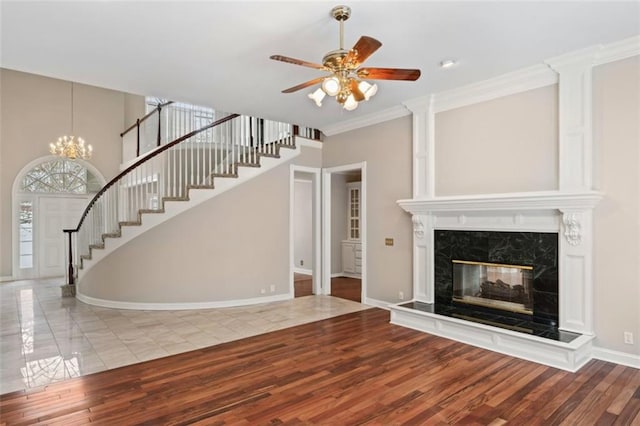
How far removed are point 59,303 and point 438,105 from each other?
689cm

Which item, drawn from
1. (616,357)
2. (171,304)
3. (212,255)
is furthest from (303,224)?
(616,357)

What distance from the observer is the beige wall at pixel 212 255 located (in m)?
5.70

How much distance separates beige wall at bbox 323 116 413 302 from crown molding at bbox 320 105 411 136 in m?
0.07

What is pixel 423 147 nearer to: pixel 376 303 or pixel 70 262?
pixel 376 303

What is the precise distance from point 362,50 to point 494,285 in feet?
11.1

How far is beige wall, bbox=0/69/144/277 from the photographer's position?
27.4ft

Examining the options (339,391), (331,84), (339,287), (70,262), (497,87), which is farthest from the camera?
(339,287)

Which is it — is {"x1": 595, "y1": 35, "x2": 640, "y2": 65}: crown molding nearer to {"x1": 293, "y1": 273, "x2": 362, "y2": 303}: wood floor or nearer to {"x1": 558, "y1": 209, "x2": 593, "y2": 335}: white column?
{"x1": 558, "y1": 209, "x2": 593, "y2": 335}: white column

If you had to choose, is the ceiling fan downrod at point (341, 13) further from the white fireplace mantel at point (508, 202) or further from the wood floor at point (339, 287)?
the wood floor at point (339, 287)

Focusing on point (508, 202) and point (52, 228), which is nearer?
point (508, 202)

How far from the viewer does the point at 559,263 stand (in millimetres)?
3828

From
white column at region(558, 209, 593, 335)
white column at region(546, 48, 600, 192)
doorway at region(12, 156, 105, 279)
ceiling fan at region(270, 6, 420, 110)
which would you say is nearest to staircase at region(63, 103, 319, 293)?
doorway at region(12, 156, 105, 279)

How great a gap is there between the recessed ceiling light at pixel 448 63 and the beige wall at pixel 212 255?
334 centimetres

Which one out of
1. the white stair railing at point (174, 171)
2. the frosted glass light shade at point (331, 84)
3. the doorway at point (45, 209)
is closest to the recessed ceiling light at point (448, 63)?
the frosted glass light shade at point (331, 84)
